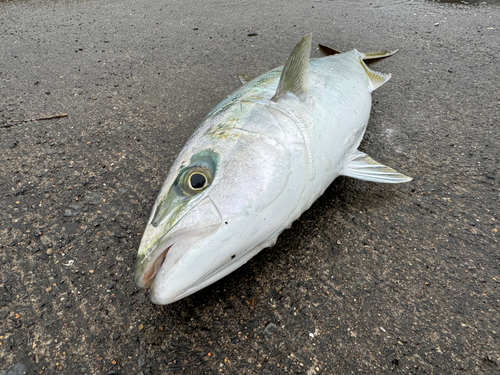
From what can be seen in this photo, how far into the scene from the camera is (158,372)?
1314 mm

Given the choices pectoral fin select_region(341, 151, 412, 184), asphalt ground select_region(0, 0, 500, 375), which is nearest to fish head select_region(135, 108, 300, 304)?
asphalt ground select_region(0, 0, 500, 375)

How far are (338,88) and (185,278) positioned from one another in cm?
163

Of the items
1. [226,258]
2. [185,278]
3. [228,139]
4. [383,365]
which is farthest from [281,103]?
[383,365]

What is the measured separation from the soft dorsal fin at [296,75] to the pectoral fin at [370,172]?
54 cm

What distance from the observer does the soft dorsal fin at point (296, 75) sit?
72.5 inches

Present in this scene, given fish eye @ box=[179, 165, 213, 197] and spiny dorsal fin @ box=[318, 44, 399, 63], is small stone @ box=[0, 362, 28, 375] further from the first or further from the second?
spiny dorsal fin @ box=[318, 44, 399, 63]

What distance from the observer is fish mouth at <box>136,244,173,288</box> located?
1.30m

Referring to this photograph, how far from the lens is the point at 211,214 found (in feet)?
4.33

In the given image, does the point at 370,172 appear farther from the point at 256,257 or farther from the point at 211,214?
the point at 211,214

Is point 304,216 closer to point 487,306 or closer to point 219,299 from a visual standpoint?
point 219,299

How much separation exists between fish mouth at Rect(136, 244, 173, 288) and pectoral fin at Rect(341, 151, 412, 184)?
3.98 feet

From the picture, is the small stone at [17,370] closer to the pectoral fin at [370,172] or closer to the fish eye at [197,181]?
the fish eye at [197,181]

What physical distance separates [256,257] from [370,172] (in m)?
0.91

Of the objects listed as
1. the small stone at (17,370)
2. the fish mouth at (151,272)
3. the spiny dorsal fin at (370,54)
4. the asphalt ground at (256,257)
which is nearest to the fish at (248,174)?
the fish mouth at (151,272)
